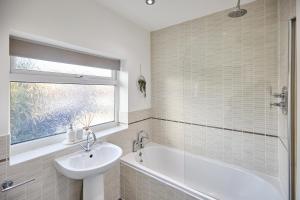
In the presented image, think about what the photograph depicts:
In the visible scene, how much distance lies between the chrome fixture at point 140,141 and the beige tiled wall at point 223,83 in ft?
0.96

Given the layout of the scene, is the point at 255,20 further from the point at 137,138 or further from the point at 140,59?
the point at 137,138

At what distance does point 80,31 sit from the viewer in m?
1.68

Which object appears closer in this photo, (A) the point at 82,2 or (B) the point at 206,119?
(A) the point at 82,2

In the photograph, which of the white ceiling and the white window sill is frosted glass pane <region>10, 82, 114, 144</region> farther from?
the white ceiling

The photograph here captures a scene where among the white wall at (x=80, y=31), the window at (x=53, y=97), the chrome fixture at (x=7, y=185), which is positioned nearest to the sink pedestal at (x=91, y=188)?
the chrome fixture at (x=7, y=185)

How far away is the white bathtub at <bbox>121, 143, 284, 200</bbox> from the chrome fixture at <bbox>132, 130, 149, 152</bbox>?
101 millimetres

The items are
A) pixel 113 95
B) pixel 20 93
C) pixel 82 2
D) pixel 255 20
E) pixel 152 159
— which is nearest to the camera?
pixel 20 93

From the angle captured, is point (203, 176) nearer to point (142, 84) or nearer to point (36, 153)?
point (142, 84)

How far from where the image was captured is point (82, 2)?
169 cm

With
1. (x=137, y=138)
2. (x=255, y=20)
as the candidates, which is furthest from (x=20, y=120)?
(x=255, y=20)

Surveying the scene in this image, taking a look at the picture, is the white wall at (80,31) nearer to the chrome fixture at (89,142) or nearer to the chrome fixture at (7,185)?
the chrome fixture at (7,185)

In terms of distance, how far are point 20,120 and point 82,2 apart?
1.34 m

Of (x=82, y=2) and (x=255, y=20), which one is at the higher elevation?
(x=82, y=2)

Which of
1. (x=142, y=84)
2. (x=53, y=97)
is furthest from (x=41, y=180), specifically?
(x=142, y=84)
